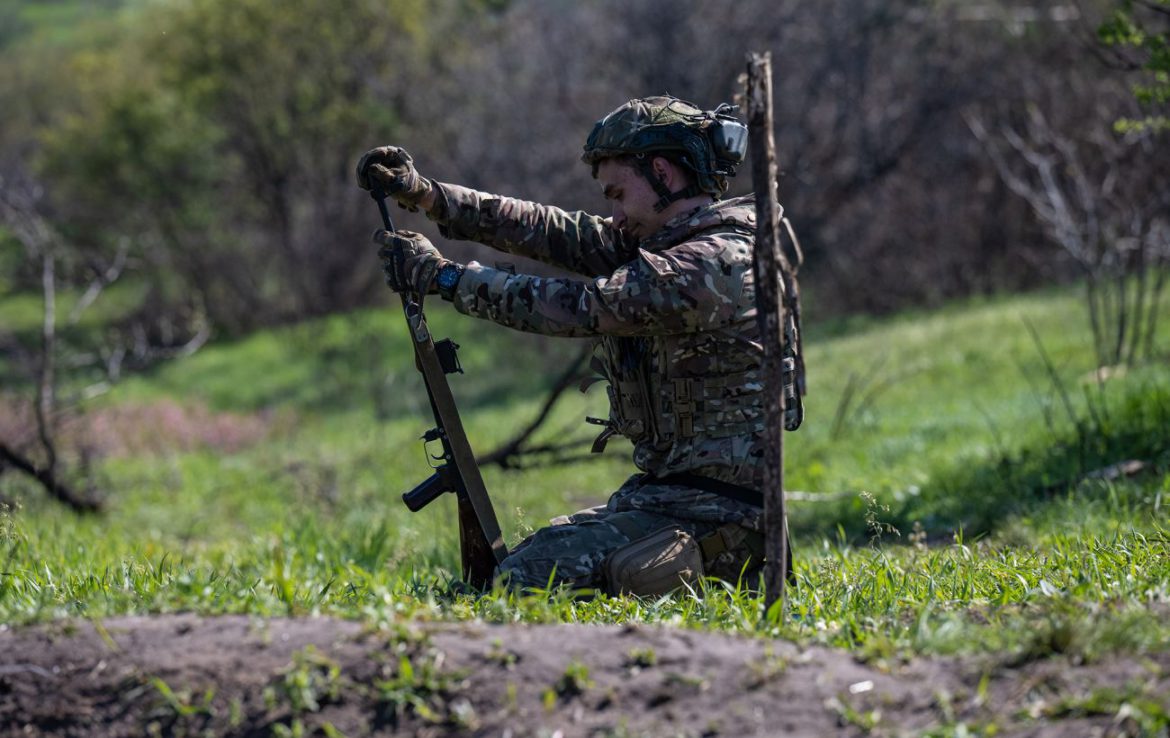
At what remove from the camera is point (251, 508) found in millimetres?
12164

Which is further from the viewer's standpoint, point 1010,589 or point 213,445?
point 213,445

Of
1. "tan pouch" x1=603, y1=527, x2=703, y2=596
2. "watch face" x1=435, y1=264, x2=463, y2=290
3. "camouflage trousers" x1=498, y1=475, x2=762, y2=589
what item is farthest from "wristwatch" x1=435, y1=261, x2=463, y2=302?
"tan pouch" x1=603, y1=527, x2=703, y2=596

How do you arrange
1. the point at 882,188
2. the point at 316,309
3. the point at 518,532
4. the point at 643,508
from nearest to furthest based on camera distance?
1. the point at 643,508
2. the point at 518,532
3. the point at 882,188
4. the point at 316,309

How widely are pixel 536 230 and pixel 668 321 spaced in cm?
107

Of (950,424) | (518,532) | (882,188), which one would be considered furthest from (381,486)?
(882,188)

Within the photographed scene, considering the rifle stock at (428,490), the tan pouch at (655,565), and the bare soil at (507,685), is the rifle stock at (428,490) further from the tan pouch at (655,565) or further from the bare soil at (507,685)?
the bare soil at (507,685)

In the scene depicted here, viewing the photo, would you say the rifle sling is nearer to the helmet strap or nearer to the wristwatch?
the wristwatch

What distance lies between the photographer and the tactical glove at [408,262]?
4.73 meters

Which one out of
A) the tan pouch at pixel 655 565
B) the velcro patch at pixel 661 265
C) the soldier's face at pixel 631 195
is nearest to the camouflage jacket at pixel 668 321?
the velcro patch at pixel 661 265

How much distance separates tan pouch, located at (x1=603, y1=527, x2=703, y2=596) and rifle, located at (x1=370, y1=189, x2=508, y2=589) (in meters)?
0.50

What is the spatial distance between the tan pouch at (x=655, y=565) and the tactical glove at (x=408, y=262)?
44.8 inches

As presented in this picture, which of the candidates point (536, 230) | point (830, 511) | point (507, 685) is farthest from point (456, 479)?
point (830, 511)

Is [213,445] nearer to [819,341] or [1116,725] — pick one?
[819,341]

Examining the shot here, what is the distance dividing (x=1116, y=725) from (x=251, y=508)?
32.7 feet
